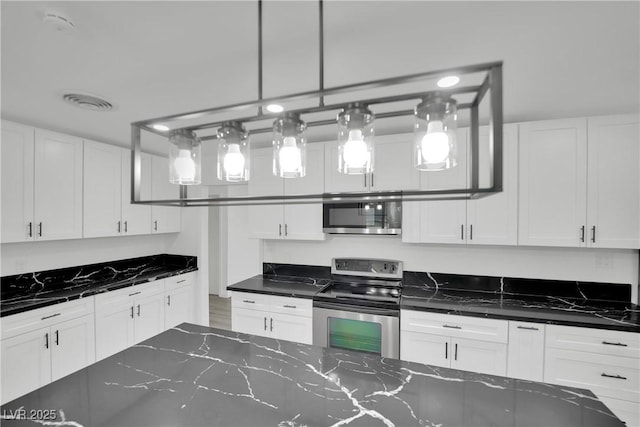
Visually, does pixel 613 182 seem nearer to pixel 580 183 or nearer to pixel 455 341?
pixel 580 183

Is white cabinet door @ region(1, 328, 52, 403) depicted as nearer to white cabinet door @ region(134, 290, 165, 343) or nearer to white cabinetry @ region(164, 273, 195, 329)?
white cabinet door @ region(134, 290, 165, 343)

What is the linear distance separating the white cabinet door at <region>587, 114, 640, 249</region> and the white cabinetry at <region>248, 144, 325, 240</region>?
217 cm

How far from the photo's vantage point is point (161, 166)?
3.66 metres

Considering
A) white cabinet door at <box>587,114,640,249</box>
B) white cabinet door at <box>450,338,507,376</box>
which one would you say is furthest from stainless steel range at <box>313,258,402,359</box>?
white cabinet door at <box>587,114,640,249</box>

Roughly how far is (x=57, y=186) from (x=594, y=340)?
4.37 meters

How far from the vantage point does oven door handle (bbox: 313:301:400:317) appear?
2.50 m

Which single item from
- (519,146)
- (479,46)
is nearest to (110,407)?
(479,46)

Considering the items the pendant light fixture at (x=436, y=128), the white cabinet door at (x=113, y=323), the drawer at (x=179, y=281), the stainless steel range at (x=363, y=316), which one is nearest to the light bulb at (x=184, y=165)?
the pendant light fixture at (x=436, y=128)

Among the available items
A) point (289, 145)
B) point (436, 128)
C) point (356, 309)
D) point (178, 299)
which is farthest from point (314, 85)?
point (178, 299)

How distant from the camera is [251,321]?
300 cm

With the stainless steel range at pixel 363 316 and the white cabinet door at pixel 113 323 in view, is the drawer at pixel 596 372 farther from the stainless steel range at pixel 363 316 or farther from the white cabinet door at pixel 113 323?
the white cabinet door at pixel 113 323

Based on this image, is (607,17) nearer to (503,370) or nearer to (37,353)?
(503,370)

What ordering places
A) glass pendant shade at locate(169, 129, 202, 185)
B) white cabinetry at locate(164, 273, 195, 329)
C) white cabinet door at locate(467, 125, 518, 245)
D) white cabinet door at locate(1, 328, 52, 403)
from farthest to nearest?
1. white cabinetry at locate(164, 273, 195, 329)
2. white cabinet door at locate(467, 125, 518, 245)
3. white cabinet door at locate(1, 328, 52, 403)
4. glass pendant shade at locate(169, 129, 202, 185)

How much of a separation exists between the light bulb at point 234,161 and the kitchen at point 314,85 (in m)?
0.57
